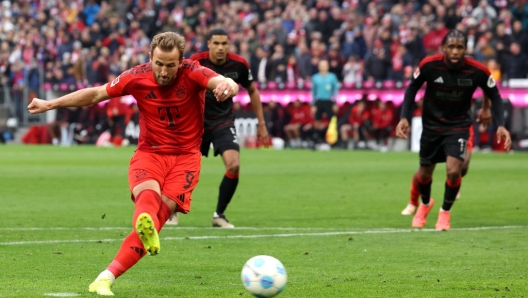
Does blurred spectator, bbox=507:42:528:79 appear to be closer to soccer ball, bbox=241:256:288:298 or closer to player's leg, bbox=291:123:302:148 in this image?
player's leg, bbox=291:123:302:148

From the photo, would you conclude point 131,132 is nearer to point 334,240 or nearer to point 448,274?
point 334,240

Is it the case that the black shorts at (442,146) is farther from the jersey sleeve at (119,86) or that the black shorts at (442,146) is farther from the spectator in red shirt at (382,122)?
the spectator in red shirt at (382,122)

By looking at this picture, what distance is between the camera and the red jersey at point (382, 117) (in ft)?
93.4

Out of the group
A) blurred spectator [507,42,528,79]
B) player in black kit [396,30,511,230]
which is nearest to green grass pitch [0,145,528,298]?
player in black kit [396,30,511,230]

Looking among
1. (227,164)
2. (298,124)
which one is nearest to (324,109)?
(298,124)

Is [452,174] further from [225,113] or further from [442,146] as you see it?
[225,113]

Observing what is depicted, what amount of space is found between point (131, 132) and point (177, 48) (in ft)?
83.8

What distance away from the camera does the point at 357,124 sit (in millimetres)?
29094

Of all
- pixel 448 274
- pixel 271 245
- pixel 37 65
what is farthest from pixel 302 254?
pixel 37 65

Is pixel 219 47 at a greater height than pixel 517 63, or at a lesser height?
greater

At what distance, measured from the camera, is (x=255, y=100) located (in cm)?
A: 1213

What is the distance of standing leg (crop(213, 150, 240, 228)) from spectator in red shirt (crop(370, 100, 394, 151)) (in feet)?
55.7

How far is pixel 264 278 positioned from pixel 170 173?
1.47 m

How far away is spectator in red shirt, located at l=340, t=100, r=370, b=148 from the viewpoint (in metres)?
28.9
